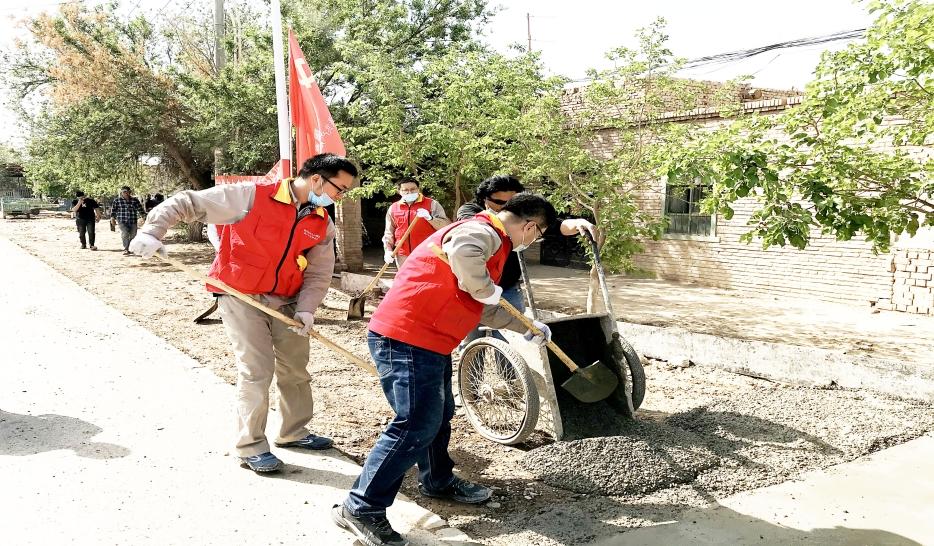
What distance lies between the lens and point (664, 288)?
11.8 meters

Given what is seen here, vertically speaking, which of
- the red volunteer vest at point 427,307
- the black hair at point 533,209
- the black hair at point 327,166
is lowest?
the red volunteer vest at point 427,307

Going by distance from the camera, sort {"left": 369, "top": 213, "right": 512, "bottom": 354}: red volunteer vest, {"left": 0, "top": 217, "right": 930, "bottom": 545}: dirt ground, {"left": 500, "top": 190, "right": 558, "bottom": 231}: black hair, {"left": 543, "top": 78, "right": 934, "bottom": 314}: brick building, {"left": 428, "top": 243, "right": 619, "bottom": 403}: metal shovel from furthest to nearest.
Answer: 1. {"left": 543, "top": 78, "right": 934, "bottom": 314}: brick building
2. {"left": 428, "top": 243, "right": 619, "bottom": 403}: metal shovel
3. {"left": 0, "top": 217, "right": 930, "bottom": 545}: dirt ground
4. {"left": 500, "top": 190, "right": 558, "bottom": 231}: black hair
5. {"left": 369, "top": 213, "right": 512, "bottom": 354}: red volunteer vest

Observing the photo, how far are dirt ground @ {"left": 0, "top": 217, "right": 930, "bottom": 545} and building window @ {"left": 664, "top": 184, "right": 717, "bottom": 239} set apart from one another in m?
6.10

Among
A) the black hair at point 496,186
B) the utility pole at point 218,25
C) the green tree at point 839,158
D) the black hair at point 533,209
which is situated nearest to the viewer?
the black hair at point 533,209

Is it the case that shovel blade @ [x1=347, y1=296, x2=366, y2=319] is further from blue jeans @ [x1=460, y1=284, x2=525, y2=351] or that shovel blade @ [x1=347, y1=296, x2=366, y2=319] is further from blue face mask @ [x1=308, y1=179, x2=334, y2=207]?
blue face mask @ [x1=308, y1=179, x2=334, y2=207]

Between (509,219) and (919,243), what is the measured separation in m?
8.11

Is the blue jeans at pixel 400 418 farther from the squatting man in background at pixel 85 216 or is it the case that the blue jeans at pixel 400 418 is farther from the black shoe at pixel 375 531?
the squatting man in background at pixel 85 216

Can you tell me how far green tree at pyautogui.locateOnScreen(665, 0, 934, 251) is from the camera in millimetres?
4441

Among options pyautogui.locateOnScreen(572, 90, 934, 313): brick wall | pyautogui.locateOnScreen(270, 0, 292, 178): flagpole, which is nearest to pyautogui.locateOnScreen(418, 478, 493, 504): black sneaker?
pyautogui.locateOnScreen(270, 0, 292, 178): flagpole

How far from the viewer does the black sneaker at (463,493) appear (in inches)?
142

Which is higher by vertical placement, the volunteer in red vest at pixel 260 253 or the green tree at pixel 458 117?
the green tree at pixel 458 117

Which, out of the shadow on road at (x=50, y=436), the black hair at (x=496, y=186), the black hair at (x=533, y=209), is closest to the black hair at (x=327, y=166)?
the black hair at (x=533, y=209)

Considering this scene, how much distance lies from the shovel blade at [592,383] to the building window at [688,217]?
804 cm

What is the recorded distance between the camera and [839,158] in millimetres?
4785
